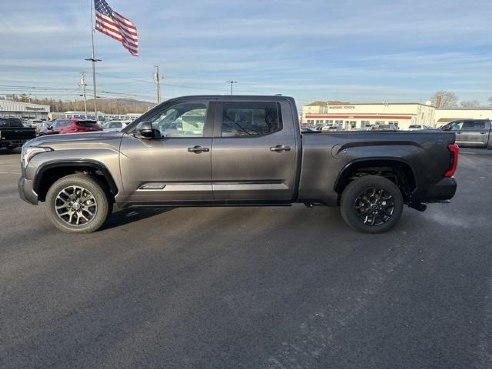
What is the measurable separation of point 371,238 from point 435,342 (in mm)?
2547

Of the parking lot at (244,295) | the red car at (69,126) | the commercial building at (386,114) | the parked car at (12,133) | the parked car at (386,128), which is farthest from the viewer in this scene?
the commercial building at (386,114)

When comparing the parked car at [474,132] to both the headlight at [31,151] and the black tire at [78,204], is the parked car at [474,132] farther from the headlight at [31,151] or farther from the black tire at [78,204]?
the headlight at [31,151]

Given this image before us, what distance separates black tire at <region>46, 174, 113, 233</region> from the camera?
→ 214 inches

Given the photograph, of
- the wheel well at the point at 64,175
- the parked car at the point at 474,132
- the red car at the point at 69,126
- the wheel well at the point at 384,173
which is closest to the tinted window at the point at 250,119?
the wheel well at the point at 384,173

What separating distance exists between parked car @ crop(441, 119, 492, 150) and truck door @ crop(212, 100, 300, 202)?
19.0 m

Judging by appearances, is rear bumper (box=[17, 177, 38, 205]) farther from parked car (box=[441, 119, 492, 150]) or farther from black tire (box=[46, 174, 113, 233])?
parked car (box=[441, 119, 492, 150])

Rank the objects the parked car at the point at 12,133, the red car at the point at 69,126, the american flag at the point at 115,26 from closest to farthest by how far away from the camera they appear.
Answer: the parked car at the point at 12,133
the red car at the point at 69,126
the american flag at the point at 115,26

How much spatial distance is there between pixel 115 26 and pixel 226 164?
22.1 metres

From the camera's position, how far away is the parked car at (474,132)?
21.4m

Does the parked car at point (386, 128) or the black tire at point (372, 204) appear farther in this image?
the parked car at point (386, 128)

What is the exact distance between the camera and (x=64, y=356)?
8.99 ft

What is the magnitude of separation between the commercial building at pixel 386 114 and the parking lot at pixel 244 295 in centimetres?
8805

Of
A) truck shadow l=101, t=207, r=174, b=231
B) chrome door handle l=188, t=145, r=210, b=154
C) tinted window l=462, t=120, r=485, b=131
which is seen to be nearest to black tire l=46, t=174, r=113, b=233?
truck shadow l=101, t=207, r=174, b=231

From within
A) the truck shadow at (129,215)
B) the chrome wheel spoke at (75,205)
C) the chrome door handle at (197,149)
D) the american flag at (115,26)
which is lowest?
the truck shadow at (129,215)
